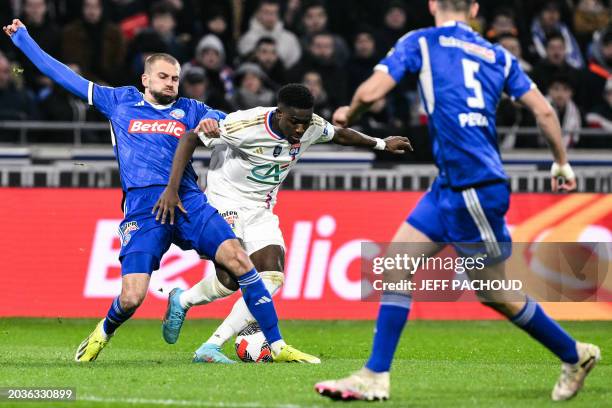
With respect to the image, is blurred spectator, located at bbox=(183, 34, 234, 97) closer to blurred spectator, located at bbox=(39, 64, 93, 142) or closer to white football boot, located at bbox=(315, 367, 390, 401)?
blurred spectator, located at bbox=(39, 64, 93, 142)

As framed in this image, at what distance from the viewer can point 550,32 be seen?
21.1m

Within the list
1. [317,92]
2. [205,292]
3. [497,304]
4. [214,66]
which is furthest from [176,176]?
[214,66]

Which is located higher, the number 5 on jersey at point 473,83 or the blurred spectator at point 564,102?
the number 5 on jersey at point 473,83

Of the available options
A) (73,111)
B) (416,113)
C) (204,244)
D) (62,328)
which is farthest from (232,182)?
(416,113)

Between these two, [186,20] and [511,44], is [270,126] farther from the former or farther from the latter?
[186,20]

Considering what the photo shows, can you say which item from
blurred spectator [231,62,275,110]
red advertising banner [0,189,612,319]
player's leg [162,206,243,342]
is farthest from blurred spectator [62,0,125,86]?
player's leg [162,206,243,342]

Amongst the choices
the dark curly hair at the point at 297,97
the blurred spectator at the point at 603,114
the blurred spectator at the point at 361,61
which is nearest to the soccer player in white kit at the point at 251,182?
the dark curly hair at the point at 297,97

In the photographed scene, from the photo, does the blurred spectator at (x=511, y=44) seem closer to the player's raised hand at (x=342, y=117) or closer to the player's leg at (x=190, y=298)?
the player's leg at (x=190, y=298)

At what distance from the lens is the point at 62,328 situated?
15.1 meters

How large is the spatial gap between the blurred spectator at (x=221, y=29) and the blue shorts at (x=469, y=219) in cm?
1245

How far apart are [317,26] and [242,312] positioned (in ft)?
32.9

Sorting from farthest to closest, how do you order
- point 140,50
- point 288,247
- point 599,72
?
point 599,72 → point 140,50 → point 288,247

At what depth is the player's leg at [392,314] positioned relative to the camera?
828 cm

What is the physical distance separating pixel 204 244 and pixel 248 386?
1.77 meters
